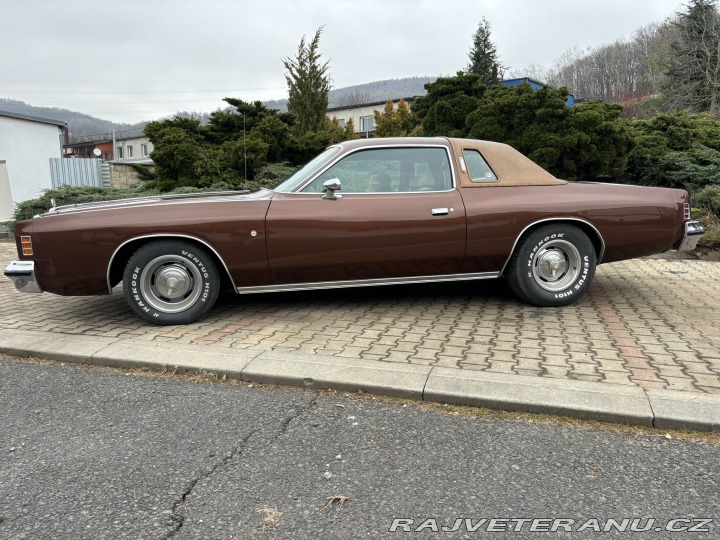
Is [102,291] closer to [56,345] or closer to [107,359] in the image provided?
[56,345]

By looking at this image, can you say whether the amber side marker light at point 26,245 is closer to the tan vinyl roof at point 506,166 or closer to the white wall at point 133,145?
the tan vinyl roof at point 506,166

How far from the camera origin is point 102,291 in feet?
14.3

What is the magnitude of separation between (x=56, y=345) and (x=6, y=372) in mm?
392

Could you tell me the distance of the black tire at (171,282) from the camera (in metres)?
4.29

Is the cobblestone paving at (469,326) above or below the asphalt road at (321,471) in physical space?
above

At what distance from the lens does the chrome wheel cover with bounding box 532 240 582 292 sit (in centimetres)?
472

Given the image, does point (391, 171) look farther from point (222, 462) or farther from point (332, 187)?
point (222, 462)

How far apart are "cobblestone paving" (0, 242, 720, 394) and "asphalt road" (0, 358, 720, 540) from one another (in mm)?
707

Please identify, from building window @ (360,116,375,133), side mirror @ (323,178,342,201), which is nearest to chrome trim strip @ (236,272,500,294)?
side mirror @ (323,178,342,201)

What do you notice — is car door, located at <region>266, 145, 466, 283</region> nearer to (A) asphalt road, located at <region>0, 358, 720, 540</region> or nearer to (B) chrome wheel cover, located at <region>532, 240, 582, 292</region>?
(B) chrome wheel cover, located at <region>532, 240, 582, 292</region>

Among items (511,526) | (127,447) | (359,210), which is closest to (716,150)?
(359,210)

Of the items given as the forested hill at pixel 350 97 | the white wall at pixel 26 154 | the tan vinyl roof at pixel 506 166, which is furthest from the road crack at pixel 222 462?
the forested hill at pixel 350 97

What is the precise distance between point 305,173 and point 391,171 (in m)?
0.76

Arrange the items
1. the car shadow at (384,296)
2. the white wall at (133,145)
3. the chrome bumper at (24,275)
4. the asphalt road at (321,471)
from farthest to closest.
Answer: the white wall at (133,145)
the car shadow at (384,296)
the chrome bumper at (24,275)
the asphalt road at (321,471)
